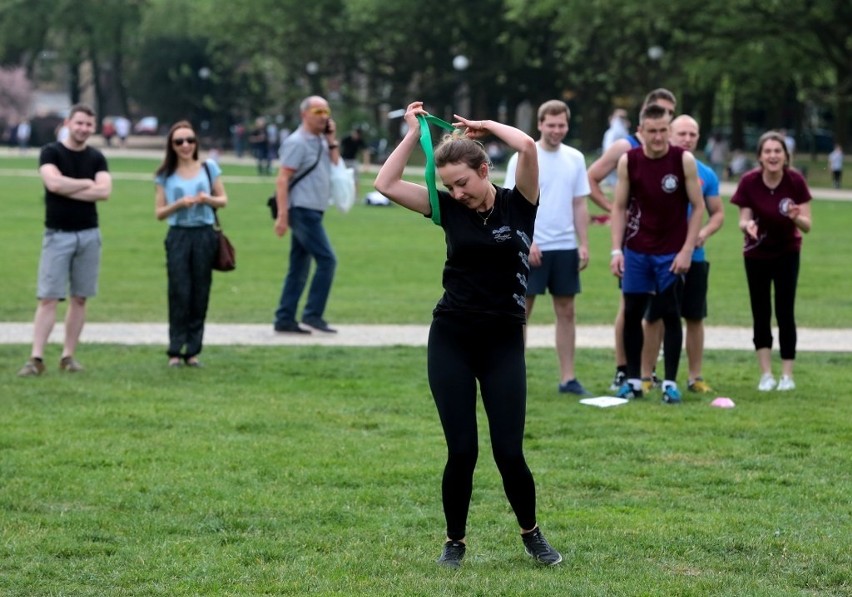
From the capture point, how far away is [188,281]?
11586 mm

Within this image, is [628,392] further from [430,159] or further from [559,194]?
[430,159]

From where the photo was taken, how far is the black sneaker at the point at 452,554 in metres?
6.07

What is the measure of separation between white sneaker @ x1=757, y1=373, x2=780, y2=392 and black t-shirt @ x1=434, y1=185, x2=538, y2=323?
5.07 m

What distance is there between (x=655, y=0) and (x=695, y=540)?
40.5 metres

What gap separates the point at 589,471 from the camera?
7988mm

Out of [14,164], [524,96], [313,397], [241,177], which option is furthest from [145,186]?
[313,397]

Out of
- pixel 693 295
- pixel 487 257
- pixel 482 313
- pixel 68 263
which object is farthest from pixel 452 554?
pixel 68 263

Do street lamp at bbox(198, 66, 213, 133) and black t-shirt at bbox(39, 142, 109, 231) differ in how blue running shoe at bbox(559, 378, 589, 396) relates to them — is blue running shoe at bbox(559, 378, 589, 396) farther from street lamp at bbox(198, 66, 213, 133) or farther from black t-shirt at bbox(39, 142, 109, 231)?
street lamp at bbox(198, 66, 213, 133)

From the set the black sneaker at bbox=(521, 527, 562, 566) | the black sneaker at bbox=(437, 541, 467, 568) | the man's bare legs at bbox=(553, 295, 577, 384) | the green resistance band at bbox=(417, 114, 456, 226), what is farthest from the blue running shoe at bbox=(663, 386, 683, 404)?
the green resistance band at bbox=(417, 114, 456, 226)

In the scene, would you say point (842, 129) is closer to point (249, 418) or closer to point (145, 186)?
point (145, 186)

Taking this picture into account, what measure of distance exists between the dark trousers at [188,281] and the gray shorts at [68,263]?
0.64 metres

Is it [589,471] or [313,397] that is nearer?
[589,471]

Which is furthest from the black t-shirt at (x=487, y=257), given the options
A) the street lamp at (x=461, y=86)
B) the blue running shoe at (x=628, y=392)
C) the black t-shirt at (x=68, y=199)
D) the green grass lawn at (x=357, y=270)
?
the street lamp at (x=461, y=86)

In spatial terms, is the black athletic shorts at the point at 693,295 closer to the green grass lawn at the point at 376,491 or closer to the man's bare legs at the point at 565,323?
the man's bare legs at the point at 565,323
